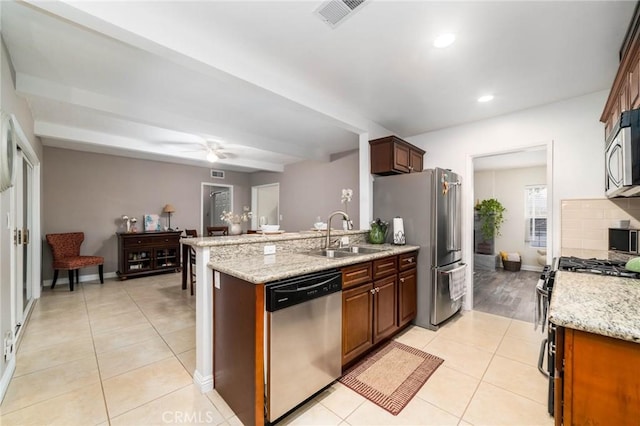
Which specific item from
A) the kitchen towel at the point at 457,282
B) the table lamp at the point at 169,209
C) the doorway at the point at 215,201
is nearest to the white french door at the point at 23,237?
the table lamp at the point at 169,209

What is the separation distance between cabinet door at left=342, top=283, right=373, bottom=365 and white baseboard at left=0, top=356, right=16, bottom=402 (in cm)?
237

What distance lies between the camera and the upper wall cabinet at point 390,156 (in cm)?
328

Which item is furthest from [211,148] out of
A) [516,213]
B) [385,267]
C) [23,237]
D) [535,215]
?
[535,215]

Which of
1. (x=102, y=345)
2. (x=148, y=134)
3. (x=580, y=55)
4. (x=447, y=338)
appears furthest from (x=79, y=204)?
(x=580, y=55)

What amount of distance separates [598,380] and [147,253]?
6341 mm

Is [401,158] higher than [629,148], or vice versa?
[401,158]

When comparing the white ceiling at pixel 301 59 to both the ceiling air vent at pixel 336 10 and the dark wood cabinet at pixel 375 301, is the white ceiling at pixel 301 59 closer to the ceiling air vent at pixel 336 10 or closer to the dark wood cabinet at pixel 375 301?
the ceiling air vent at pixel 336 10

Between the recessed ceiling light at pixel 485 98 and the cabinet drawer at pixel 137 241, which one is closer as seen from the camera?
the recessed ceiling light at pixel 485 98

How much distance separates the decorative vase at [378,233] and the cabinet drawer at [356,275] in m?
0.98

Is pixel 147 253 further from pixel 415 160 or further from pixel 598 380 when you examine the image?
pixel 598 380

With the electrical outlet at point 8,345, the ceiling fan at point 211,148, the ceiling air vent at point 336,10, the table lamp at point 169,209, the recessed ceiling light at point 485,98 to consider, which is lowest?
the electrical outlet at point 8,345

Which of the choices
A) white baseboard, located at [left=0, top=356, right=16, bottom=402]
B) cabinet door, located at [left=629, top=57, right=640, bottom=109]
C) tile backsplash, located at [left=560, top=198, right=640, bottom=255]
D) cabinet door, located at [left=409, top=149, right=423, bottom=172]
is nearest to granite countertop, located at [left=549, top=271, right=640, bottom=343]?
cabinet door, located at [left=629, top=57, right=640, bottom=109]

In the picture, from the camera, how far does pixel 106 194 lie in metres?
5.23

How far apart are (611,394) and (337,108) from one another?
2.91 m
